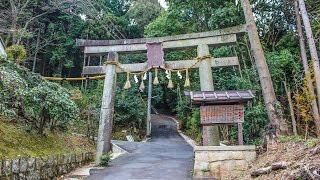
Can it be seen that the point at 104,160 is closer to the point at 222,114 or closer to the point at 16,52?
the point at 222,114

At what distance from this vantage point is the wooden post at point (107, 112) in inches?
436

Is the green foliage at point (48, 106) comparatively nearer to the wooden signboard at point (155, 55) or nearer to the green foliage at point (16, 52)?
the wooden signboard at point (155, 55)

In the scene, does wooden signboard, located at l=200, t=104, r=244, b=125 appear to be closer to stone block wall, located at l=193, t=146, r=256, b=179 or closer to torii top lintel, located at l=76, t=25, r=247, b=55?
stone block wall, located at l=193, t=146, r=256, b=179

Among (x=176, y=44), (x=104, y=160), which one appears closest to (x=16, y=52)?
(x=104, y=160)

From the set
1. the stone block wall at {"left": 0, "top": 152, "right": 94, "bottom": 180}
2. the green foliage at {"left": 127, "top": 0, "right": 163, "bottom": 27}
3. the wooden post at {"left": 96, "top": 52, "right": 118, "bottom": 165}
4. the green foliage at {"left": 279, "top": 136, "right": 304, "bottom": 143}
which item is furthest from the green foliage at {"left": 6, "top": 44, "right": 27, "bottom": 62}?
the green foliage at {"left": 127, "top": 0, "right": 163, "bottom": 27}

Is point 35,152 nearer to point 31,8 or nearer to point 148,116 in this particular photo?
point 148,116

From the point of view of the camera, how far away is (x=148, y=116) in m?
24.1

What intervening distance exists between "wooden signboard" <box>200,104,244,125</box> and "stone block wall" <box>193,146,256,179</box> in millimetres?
944

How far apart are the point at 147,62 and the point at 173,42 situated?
124 cm

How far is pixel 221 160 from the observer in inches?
306

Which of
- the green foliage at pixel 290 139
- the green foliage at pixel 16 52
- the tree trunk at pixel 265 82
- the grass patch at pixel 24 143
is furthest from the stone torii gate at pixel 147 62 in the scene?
the green foliage at pixel 290 139

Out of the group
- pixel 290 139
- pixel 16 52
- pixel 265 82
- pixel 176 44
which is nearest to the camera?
pixel 290 139

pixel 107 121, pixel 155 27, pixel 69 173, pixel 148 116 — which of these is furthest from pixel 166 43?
pixel 148 116

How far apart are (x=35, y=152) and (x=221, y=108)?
16.3 feet
